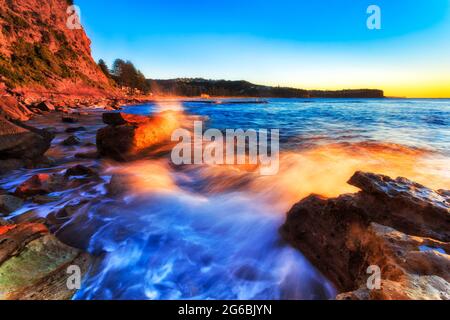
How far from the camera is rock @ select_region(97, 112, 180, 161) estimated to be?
23.2 ft

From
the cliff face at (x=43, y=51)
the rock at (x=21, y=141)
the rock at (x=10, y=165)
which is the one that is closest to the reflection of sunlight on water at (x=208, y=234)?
the rock at (x=21, y=141)

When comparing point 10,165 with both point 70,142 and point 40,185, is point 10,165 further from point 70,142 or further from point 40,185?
point 70,142

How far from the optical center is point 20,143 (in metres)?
5.63

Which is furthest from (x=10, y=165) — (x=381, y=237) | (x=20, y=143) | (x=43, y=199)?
(x=381, y=237)

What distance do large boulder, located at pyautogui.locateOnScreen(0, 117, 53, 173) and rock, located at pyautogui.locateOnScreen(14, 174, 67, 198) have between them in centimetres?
148

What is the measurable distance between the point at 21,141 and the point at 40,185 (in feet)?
6.03

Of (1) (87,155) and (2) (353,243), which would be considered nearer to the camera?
(2) (353,243)

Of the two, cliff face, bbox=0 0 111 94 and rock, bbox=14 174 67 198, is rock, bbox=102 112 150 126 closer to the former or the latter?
rock, bbox=14 174 67 198

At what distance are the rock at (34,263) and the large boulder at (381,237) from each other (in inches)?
108

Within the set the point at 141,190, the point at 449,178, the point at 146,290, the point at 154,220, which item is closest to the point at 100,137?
the point at 141,190

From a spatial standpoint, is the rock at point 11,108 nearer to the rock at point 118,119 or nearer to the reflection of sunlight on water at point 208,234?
the rock at point 118,119

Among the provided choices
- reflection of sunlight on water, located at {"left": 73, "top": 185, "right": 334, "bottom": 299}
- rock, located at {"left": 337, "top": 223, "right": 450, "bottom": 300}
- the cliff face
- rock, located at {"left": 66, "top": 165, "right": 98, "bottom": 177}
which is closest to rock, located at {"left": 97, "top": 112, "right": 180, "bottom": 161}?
rock, located at {"left": 66, "top": 165, "right": 98, "bottom": 177}

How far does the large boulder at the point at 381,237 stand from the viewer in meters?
1.82
